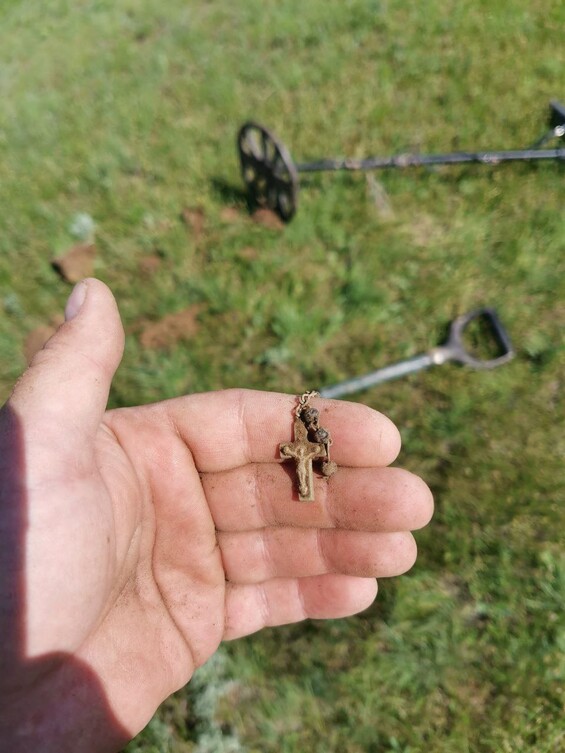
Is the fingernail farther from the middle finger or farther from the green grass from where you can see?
the green grass

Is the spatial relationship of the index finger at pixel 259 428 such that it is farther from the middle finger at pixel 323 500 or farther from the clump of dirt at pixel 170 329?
the clump of dirt at pixel 170 329

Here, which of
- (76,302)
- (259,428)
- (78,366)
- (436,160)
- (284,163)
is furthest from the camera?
(436,160)

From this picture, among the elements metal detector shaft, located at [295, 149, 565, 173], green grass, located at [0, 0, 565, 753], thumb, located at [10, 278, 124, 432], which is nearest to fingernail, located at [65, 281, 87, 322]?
thumb, located at [10, 278, 124, 432]

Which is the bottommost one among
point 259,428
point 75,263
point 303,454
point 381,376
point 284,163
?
point 303,454

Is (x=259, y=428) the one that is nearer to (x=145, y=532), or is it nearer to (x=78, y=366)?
(x=145, y=532)

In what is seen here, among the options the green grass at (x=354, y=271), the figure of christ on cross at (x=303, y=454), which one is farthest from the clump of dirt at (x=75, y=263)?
the figure of christ on cross at (x=303, y=454)

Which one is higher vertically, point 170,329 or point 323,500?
point 170,329

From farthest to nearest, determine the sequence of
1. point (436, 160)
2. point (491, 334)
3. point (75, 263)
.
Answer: point (75, 263) < point (436, 160) < point (491, 334)

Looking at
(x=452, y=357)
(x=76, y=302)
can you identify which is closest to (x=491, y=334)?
(x=452, y=357)
